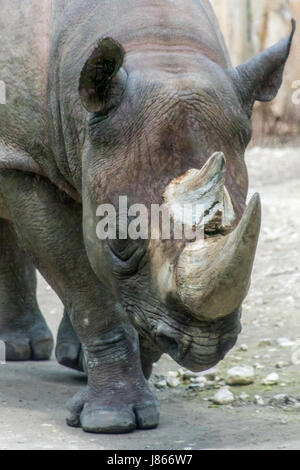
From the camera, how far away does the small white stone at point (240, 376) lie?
5.88m

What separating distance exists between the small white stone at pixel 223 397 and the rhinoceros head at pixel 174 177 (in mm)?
1199

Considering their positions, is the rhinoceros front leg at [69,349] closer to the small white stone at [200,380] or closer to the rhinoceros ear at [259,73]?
the small white stone at [200,380]

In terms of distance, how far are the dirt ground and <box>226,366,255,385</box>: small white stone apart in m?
0.04

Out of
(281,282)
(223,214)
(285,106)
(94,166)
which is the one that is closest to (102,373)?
(94,166)

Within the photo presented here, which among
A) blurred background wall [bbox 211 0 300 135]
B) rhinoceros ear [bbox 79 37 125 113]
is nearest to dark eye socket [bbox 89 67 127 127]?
rhinoceros ear [bbox 79 37 125 113]

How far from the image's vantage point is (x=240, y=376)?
232 inches

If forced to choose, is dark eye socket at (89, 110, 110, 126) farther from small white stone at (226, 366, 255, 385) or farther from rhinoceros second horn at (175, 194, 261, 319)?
small white stone at (226, 366, 255, 385)

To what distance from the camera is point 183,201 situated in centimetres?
407

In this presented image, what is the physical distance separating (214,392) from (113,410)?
942 millimetres
